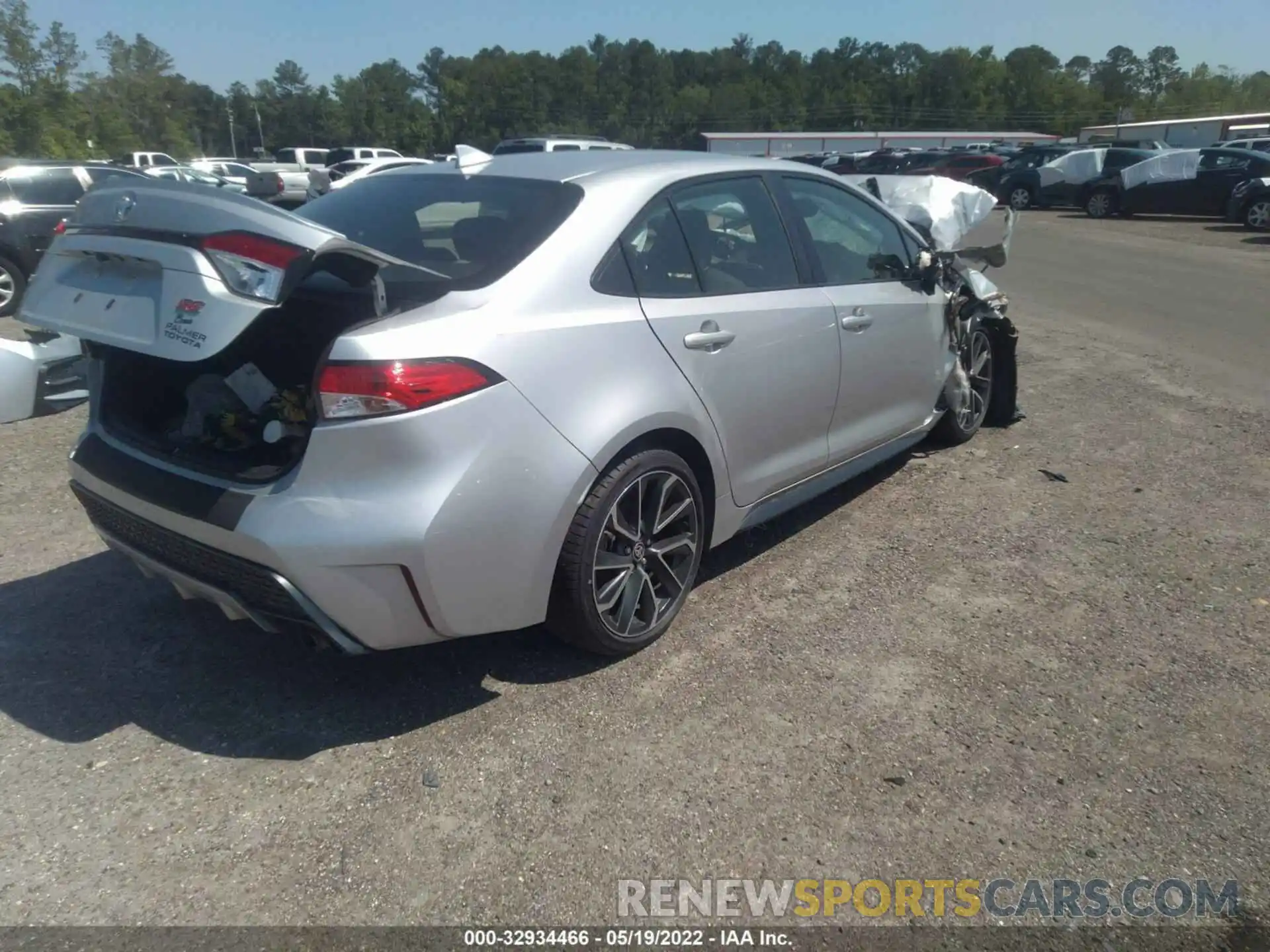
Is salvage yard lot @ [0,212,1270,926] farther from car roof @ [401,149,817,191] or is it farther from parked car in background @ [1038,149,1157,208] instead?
parked car in background @ [1038,149,1157,208]

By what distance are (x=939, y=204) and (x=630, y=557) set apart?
359 centimetres

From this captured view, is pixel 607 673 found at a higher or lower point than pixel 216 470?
lower

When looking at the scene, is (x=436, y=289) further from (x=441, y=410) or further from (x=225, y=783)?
(x=225, y=783)

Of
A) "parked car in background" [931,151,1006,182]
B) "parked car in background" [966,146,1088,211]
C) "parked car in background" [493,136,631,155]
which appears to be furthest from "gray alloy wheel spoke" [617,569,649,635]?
"parked car in background" [931,151,1006,182]

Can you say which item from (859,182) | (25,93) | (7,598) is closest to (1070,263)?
(859,182)

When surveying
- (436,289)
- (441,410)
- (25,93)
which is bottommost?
(441,410)

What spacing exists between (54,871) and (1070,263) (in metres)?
15.1

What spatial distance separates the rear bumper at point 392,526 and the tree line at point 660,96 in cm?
7207

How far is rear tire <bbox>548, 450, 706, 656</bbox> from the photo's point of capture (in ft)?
9.86

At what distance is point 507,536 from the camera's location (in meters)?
2.77

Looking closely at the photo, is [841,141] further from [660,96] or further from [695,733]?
[695,733]

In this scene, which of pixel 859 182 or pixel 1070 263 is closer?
pixel 859 182

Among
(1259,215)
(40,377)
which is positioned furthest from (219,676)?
(1259,215)

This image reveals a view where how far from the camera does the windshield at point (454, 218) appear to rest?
300 cm
